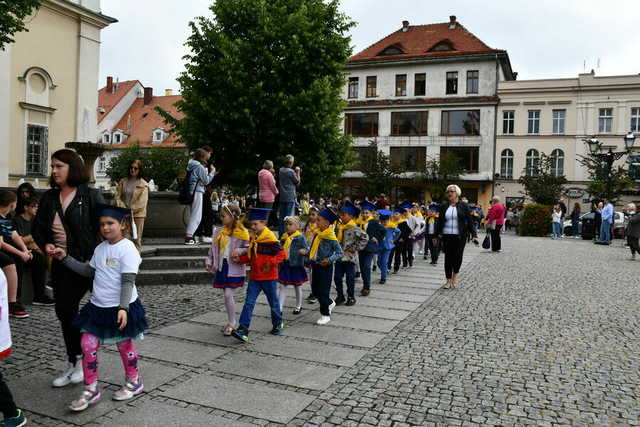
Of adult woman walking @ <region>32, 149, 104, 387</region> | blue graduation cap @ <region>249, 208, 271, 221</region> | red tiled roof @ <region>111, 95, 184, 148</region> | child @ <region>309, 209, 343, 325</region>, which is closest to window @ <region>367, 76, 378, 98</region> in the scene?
red tiled roof @ <region>111, 95, 184, 148</region>

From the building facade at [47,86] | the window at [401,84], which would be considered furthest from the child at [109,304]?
the window at [401,84]

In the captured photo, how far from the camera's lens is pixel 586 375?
5.30 metres

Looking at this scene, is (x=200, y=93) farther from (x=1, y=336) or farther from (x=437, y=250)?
(x=1, y=336)

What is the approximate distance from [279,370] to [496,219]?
14859 mm

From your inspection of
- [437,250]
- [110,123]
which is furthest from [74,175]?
[110,123]

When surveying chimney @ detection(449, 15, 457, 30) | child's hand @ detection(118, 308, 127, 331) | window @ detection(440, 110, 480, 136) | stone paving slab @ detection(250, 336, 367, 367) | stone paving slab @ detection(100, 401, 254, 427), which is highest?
chimney @ detection(449, 15, 457, 30)

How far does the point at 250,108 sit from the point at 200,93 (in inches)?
93.8

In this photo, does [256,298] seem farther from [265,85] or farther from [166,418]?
[265,85]

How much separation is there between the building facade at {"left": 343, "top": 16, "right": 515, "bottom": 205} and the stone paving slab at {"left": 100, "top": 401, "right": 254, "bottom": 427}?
4046 centimetres

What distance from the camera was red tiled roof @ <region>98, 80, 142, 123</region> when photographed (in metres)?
68.0

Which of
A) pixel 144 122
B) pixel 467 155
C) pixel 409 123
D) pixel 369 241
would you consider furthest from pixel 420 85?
pixel 369 241

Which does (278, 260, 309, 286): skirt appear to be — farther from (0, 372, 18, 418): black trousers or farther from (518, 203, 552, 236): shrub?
(518, 203, 552, 236): shrub

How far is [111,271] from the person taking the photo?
4.32 meters

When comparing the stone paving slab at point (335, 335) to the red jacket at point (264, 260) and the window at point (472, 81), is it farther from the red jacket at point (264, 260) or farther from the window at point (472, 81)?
the window at point (472, 81)
